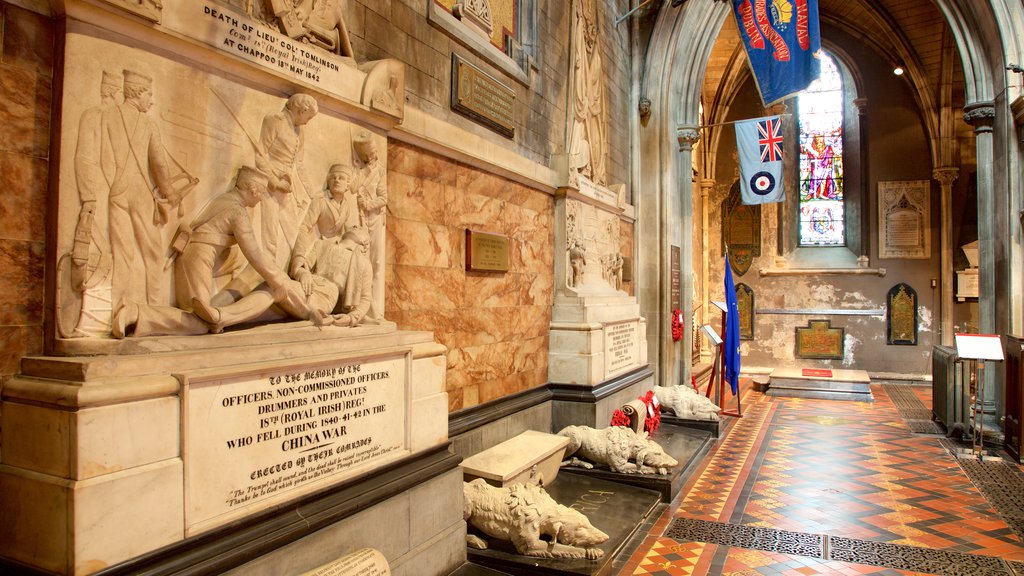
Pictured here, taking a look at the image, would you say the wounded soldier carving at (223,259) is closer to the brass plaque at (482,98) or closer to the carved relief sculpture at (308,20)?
the carved relief sculpture at (308,20)

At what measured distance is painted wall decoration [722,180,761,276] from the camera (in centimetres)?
1499

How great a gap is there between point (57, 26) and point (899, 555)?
206 inches

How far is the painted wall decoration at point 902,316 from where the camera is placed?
1387 centimetres

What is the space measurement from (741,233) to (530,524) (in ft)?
42.6

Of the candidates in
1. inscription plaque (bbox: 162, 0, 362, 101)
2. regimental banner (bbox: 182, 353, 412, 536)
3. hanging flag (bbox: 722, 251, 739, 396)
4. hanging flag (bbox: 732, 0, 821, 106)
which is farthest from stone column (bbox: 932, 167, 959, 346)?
inscription plaque (bbox: 162, 0, 362, 101)

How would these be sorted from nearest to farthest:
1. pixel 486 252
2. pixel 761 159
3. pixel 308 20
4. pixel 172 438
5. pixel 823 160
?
→ pixel 172 438
pixel 308 20
pixel 486 252
pixel 761 159
pixel 823 160

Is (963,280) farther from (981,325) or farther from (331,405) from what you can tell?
(331,405)

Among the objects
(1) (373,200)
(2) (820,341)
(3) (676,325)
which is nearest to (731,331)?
(3) (676,325)

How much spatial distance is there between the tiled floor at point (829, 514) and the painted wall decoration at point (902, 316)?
7.08 m

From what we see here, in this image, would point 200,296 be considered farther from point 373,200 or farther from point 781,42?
point 781,42

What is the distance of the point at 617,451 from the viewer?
532 centimetres

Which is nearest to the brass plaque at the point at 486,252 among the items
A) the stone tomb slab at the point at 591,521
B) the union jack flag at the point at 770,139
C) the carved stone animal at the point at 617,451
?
the carved stone animal at the point at 617,451

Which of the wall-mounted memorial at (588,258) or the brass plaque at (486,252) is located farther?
the wall-mounted memorial at (588,258)

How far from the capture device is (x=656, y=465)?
5305 mm
